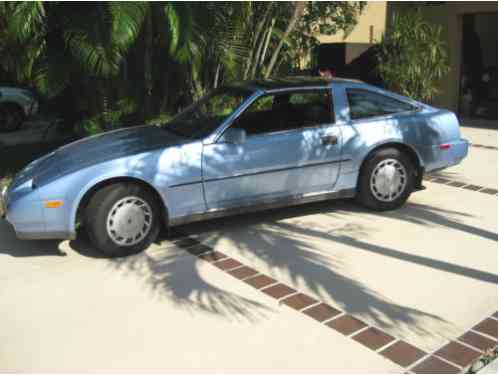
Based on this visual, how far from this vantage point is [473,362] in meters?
3.35

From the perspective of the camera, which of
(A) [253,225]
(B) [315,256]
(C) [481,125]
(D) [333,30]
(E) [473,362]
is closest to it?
(E) [473,362]

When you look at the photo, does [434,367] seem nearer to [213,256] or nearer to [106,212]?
[213,256]

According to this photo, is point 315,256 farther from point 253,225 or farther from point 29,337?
point 29,337

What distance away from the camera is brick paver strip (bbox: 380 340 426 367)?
3361 millimetres

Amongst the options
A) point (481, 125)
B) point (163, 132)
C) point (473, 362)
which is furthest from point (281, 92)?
point (481, 125)

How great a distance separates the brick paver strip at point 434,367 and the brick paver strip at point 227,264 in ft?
6.39

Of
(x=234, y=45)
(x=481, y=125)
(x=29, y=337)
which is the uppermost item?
(x=234, y=45)

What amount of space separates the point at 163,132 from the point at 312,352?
3.07 meters

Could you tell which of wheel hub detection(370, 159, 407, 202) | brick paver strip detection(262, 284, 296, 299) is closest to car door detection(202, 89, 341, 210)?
wheel hub detection(370, 159, 407, 202)

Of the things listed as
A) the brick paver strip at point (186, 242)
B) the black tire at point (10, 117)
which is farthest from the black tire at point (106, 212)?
the black tire at point (10, 117)

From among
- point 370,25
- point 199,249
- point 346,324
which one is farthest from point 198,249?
point 370,25

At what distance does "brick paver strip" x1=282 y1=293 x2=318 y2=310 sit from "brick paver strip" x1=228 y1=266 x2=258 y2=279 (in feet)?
1.82

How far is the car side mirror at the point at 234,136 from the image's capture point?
5.21 meters

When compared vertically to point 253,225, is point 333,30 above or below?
above
